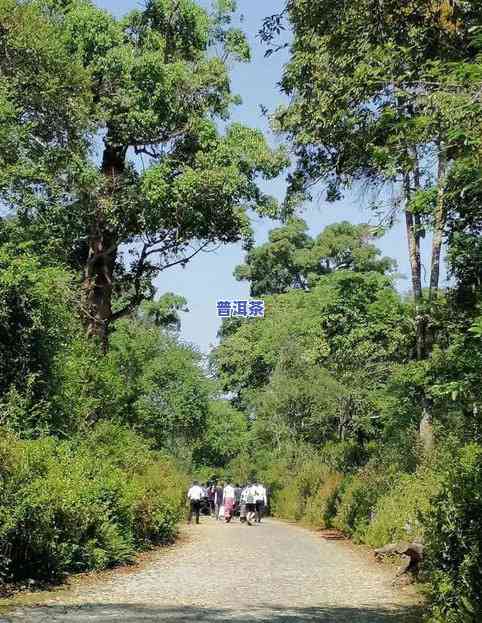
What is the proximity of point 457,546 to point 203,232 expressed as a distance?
15.6 m

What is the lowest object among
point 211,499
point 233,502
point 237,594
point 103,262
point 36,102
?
point 237,594

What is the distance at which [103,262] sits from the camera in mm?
22859

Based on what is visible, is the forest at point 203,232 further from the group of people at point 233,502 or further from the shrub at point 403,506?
the group of people at point 233,502

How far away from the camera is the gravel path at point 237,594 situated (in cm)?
898

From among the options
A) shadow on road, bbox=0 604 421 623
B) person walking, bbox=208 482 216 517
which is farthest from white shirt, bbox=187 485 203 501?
shadow on road, bbox=0 604 421 623

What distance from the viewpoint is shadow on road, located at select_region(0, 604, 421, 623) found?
8.56 meters

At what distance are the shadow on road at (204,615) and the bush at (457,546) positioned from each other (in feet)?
4.38

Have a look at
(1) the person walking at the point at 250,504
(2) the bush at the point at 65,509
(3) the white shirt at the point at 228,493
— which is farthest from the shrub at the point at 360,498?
(3) the white shirt at the point at 228,493

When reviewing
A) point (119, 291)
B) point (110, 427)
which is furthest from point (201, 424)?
point (110, 427)

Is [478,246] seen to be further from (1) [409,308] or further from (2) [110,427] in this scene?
(2) [110,427]

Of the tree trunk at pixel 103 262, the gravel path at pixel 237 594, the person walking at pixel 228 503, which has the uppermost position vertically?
the tree trunk at pixel 103 262

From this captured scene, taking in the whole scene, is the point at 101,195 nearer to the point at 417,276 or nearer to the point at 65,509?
the point at 417,276

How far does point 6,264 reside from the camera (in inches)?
628

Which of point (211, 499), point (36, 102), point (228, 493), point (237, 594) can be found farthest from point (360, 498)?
point (211, 499)
